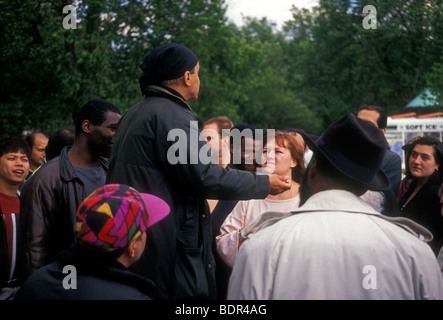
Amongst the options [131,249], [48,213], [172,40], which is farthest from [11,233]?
[172,40]

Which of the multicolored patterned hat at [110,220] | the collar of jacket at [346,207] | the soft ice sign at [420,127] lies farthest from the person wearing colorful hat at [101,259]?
the soft ice sign at [420,127]

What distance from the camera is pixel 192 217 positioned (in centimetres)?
315

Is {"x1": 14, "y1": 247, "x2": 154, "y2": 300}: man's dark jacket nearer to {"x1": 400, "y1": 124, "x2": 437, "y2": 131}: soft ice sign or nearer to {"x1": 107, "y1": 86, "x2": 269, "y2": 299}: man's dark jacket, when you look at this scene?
{"x1": 107, "y1": 86, "x2": 269, "y2": 299}: man's dark jacket

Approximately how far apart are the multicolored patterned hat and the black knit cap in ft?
3.28

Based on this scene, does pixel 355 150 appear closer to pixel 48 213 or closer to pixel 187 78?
pixel 187 78

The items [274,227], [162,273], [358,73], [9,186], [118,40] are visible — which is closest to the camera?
[274,227]

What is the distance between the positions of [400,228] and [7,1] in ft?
53.1

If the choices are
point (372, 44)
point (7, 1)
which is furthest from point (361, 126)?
point (372, 44)

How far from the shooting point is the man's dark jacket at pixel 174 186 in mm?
3059

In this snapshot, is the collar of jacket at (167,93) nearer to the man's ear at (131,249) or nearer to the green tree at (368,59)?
the man's ear at (131,249)

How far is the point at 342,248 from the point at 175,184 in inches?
47.5
